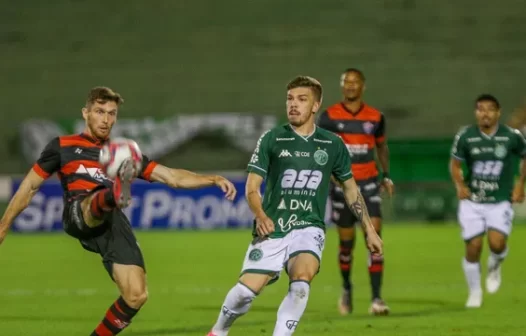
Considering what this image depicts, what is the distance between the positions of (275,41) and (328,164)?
20933 millimetres

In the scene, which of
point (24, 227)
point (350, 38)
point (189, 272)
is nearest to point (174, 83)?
point (350, 38)

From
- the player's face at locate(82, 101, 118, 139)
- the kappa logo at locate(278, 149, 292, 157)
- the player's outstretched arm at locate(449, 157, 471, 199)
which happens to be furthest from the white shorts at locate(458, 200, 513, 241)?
the player's face at locate(82, 101, 118, 139)

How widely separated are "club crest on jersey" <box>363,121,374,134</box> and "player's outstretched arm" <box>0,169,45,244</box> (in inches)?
163

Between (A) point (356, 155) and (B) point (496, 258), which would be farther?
(B) point (496, 258)

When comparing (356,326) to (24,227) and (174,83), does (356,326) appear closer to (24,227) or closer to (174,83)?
(24,227)

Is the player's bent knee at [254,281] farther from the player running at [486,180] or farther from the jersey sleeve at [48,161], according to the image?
the player running at [486,180]

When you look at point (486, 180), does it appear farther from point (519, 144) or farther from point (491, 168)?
point (519, 144)

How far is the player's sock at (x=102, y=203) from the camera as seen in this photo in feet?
22.7

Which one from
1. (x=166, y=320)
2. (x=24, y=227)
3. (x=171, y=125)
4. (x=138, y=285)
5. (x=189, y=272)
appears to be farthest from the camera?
(x=171, y=125)

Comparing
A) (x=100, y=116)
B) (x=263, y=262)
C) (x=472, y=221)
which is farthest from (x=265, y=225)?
(x=472, y=221)

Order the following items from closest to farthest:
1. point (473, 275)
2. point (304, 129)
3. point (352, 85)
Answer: point (304, 129)
point (352, 85)
point (473, 275)

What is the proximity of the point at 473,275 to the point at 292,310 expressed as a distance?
14.3 feet

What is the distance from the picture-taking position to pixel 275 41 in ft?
92.7

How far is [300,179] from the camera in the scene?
7.49 meters
